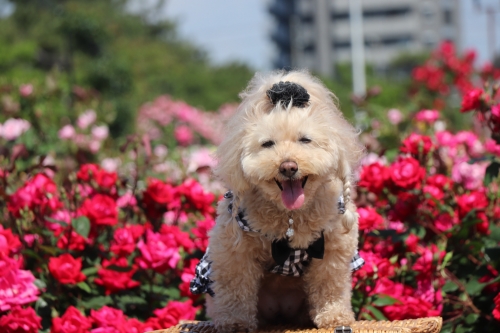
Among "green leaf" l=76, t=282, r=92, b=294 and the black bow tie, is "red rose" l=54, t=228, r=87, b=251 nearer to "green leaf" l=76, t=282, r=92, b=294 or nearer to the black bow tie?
"green leaf" l=76, t=282, r=92, b=294

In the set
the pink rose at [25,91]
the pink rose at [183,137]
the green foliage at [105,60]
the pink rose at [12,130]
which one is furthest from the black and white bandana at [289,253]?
the pink rose at [183,137]

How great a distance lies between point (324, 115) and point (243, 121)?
0.96 feet

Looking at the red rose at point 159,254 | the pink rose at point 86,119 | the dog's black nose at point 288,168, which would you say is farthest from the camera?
the pink rose at point 86,119

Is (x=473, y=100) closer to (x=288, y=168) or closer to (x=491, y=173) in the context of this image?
(x=491, y=173)

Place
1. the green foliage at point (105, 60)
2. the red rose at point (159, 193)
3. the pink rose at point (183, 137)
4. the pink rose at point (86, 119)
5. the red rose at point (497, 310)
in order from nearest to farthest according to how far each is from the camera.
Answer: the red rose at point (497, 310) < the red rose at point (159, 193) < the pink rose at point (86, 119) < the pink rose at point (183, 137) < the green foliage at point (105, 60)

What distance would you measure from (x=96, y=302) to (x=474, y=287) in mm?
1709

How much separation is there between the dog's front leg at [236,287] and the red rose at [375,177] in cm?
96

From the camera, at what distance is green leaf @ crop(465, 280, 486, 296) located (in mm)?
3010

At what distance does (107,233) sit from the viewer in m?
3.52

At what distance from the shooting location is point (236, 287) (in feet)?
8.29

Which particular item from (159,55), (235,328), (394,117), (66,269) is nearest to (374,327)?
(235,328)

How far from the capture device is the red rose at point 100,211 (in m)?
3.19

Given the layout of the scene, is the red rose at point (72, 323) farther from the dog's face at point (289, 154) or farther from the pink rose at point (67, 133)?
the pink rose at point (67, 133)

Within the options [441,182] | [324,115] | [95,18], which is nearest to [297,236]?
[324,115]
